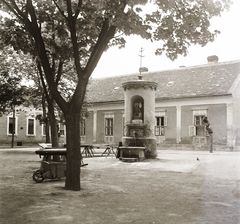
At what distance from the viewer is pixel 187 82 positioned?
1129 inches

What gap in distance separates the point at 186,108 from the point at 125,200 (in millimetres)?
20949

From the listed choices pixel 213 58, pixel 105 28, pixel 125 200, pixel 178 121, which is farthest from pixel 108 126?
pixel 125 200

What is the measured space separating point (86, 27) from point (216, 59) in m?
24.7

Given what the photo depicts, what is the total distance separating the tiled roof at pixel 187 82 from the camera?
2600 centimetres

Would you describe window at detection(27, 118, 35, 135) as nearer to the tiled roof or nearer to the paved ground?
the tiled roof

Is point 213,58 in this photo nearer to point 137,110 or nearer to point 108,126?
point 108,126

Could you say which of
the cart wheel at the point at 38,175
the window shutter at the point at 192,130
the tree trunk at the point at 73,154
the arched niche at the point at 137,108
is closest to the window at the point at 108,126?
the window shutter at the point at 192,130

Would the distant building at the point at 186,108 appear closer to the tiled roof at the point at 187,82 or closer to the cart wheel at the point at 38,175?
the tiled roof at the point at 187,82

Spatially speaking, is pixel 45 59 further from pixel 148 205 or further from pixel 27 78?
pixel 27 78

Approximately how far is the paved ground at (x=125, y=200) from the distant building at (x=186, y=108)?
15254 mm

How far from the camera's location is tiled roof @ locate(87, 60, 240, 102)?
85.3 ft

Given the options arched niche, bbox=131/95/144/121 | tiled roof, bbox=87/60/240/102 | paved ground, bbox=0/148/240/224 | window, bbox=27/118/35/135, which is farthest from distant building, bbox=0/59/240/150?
paved ground, bbox=0/148/240/224

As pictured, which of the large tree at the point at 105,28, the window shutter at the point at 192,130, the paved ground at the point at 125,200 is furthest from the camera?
the window shutter at the point at 192,130

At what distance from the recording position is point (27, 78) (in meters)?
23.8
